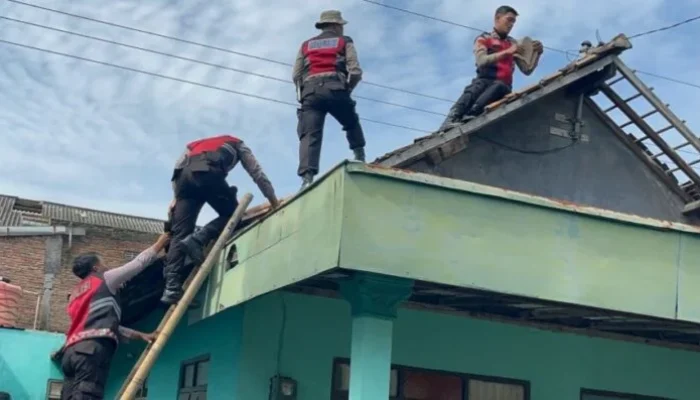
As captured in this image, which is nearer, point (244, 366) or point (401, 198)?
point (401, 198)

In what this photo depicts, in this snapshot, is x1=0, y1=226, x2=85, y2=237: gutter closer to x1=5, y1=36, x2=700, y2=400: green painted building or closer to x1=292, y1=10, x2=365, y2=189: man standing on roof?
x1=5, y1=36, x2=700, y2=400: green painted building

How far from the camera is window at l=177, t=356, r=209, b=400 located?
9547mm

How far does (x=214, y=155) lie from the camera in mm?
7855

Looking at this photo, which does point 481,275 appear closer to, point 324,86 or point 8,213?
point 324,86

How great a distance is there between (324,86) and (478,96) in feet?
9.64

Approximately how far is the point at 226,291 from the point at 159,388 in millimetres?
4037

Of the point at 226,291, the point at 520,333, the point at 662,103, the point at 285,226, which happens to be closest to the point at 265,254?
the point at 285,226

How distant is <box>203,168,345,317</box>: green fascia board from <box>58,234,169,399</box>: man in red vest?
82cm

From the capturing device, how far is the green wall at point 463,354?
8.49m

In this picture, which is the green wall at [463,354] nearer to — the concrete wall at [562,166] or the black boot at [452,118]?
the concrete wall at [562,166]

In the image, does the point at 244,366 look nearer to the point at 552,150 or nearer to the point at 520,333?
the point at 520,333

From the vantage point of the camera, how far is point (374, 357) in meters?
6.03

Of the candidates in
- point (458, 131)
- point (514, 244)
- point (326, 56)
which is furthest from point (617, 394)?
point (326, 56)

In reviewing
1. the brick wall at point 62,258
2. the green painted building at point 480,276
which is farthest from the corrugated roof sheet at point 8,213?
the green painted building at point 480,276
